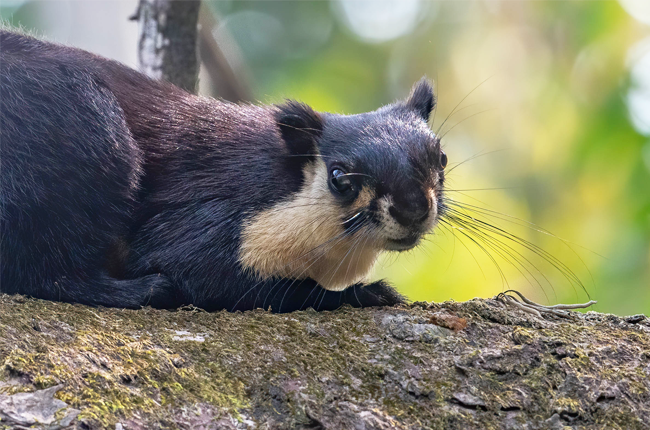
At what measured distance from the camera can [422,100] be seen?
6148mm

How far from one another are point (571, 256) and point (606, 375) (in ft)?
31.4

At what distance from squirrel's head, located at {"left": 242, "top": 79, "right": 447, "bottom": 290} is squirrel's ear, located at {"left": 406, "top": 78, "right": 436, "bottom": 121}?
17.4 inches

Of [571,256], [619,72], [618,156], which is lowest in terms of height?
[571,256]

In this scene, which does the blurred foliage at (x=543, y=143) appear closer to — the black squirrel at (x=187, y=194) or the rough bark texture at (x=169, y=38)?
the rough bark texture at (x=169, y=38)

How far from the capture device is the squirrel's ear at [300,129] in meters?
5.39

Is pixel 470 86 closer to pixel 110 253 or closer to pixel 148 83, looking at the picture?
pixel 148 83

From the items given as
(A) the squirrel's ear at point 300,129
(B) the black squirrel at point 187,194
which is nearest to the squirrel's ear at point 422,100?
(B) the black squirrel at point 187,194

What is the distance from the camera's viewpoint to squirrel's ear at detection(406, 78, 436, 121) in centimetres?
612

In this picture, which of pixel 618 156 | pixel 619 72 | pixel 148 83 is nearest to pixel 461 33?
pixel 619 72

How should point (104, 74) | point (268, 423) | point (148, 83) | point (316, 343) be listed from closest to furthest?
1. point (268, 423)
2. point (316, 343)
3. point (104, 74)
4. point (148, 83)

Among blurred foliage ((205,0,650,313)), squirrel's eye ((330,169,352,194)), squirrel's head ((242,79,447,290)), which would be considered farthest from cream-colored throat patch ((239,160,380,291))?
blurred foliage ((205,0,650,313))

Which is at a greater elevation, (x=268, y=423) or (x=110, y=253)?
(x=110, y=253)

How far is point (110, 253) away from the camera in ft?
16.6

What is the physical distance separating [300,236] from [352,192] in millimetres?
584
